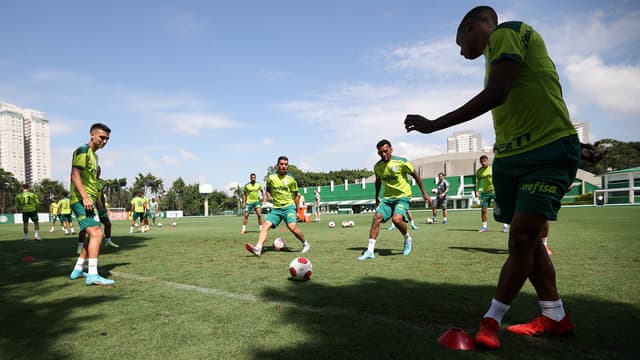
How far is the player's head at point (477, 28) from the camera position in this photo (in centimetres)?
284

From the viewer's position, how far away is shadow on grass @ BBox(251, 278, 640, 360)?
2.58m

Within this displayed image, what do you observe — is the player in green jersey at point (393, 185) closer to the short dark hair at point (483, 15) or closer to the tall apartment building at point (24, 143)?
the short dark hair at point (483, 15)

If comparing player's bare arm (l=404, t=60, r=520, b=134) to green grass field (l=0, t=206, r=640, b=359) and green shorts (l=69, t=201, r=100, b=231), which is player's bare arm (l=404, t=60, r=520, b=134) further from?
green shorts (l=69, t=201, r=100, b=231)

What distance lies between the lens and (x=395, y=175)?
303 inches

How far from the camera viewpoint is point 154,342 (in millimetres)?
3012

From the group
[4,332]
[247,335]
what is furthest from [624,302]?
[4,332]

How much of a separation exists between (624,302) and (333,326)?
295cm

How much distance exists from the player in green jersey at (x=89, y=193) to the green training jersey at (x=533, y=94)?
5686 millimetres

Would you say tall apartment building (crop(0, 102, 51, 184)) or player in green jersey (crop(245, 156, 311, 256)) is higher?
tall apartment building (crop(0, 102, 51, 184))

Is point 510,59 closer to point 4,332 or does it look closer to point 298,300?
point 298,300

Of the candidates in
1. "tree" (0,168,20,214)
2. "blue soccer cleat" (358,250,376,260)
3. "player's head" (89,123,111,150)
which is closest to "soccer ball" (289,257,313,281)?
"blue soccer cleat" (358,250,376,260)

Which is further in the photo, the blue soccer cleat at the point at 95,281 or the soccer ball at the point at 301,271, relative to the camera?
the blue soccer cleat at the point at 95,281

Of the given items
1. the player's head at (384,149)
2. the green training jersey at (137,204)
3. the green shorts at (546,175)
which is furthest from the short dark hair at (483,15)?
the green training jersey at (137,204)

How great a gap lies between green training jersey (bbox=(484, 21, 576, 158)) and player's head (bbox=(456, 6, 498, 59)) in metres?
0.14
